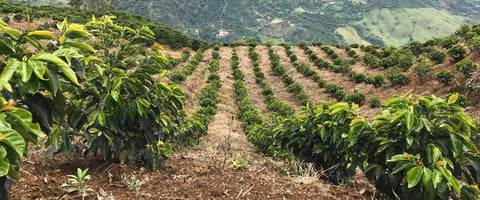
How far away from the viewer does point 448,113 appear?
3.39 m

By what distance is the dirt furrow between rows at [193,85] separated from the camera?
15.1 meters

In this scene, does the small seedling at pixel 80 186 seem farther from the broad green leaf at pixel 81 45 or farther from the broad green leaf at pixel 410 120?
the broad green leaf at pixel 410 120

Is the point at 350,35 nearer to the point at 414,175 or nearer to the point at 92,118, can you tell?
the point at 414,175

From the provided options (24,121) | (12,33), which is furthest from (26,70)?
(12,33)

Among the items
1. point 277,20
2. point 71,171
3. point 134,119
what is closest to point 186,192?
point 134,119

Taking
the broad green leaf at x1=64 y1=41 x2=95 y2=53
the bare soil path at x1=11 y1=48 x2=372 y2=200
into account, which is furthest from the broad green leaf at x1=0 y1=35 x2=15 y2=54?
the bare soil path at x1=11 y1=48 x2=372 y2=200

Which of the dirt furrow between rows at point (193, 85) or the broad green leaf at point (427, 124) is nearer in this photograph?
the broad green leaf at point (427, 124)

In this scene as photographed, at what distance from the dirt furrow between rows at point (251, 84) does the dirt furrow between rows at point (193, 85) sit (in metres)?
2.84

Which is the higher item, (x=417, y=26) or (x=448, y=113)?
(x=448, y=113)

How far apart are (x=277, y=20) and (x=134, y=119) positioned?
164 m

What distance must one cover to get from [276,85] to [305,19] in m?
157

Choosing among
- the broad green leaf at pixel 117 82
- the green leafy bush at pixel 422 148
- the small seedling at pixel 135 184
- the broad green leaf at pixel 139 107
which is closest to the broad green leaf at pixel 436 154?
the green leafy bush at pixel 422 148

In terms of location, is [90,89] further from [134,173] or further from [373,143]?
[373,143]

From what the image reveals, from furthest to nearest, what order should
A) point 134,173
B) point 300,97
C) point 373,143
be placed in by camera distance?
point 300,97 < point 373,143 < point 134,173
